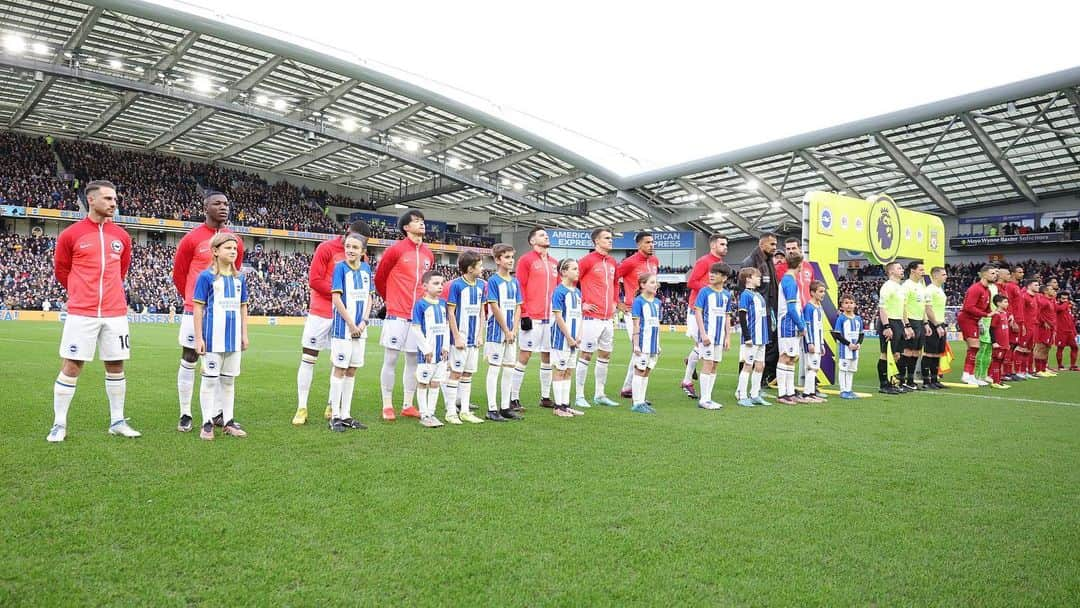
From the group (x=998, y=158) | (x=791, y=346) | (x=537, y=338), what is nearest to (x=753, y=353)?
(x=791, y=346)

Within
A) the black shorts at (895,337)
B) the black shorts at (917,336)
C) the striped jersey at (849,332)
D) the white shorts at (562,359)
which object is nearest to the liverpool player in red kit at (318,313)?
the white shorts at (562,359)

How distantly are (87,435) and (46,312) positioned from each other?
2825cm

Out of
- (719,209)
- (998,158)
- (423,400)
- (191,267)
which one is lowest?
(423,400)

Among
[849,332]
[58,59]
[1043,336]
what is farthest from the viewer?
[58,59]

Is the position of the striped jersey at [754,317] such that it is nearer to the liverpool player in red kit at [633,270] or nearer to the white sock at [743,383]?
the white sock at [743,383]

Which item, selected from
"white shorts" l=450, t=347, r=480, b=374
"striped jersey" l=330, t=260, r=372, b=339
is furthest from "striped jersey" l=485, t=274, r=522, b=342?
"striped jersey" l=330, t=260, r=372, b=339

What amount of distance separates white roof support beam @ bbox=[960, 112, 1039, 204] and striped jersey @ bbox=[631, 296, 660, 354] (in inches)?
929

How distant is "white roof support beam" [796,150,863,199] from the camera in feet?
104

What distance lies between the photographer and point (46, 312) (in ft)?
92.5

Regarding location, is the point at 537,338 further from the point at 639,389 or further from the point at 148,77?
the point at 148,77

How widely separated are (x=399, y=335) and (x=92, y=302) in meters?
2.48

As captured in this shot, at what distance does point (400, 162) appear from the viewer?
40.8 m

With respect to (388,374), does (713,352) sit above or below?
above

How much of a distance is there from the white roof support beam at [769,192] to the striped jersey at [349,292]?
100 feet
